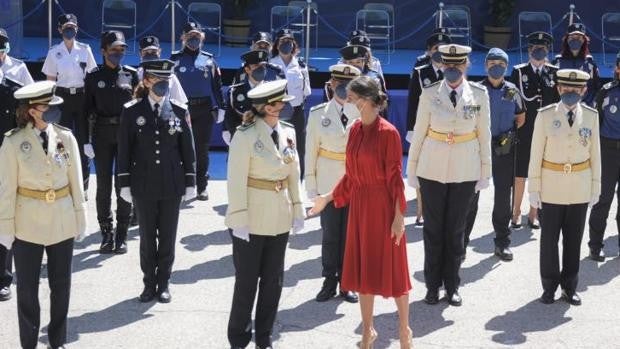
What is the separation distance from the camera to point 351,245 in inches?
281

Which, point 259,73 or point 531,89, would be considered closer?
point 259,73

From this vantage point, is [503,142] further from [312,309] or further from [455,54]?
[312,309]

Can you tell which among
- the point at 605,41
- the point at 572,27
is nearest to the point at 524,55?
the point at 605,41

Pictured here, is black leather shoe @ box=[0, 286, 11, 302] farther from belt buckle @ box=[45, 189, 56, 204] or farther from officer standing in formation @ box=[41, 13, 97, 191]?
officer standing in formation @ box=[41, 13, 97, 191]

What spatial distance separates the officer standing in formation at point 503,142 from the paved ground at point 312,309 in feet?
0.84

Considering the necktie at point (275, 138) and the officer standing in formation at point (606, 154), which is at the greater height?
the necktie at point (275, 138)

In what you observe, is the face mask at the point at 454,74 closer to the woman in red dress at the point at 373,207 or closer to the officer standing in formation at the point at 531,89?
the woman in red dress at the point at 373,207

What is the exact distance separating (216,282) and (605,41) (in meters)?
12.2

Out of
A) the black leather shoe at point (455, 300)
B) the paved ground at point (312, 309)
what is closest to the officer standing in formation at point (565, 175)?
the paved ground at point (312, 309)

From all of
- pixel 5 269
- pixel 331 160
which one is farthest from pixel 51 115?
pixel 331 160

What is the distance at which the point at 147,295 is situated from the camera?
833cm

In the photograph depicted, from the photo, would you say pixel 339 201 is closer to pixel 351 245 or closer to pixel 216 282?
pixel 351 245

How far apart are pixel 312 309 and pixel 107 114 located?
2.83 metres

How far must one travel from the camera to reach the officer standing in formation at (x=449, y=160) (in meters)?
8.11
